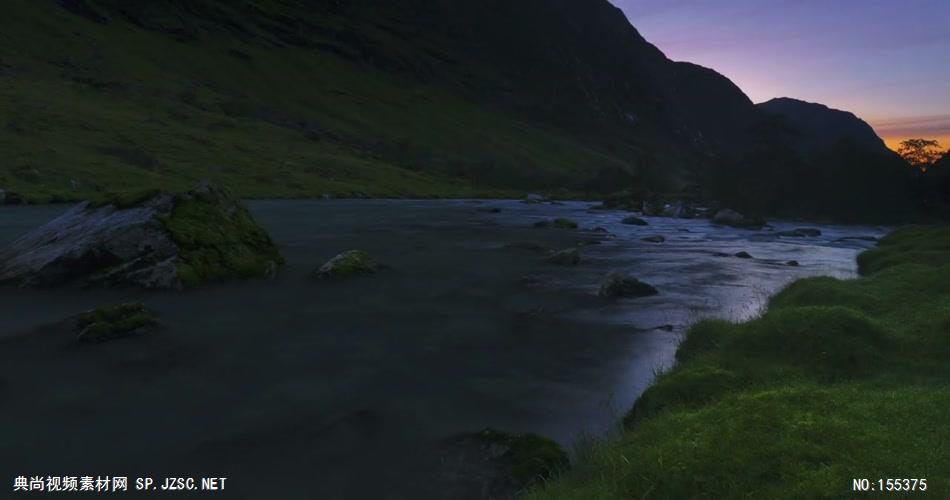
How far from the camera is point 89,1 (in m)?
180

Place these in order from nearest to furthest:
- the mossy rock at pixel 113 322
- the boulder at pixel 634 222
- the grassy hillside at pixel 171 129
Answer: the mossy rock at pixel 113 322
the boulder at pixel 634 222
the grassy hillside at pixel 171 129

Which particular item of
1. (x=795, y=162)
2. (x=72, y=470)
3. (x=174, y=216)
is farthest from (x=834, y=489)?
(x=795, y=162)

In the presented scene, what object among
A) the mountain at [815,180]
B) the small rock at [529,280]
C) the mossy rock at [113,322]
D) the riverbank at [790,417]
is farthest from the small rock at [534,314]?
the mountain at [815,180]

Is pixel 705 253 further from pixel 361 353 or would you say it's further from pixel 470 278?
pixel 361 353

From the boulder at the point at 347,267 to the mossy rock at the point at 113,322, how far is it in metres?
9.05

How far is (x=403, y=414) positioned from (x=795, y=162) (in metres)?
87.2

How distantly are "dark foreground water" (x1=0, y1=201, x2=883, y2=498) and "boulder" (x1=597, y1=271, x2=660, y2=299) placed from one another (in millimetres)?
867

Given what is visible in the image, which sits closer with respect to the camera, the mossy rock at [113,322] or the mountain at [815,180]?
the mossy rock at [113,322]

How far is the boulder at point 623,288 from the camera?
24.7 m

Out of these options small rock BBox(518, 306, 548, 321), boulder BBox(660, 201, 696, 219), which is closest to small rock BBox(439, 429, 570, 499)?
small rock BBox(518, 306, 548, 321)

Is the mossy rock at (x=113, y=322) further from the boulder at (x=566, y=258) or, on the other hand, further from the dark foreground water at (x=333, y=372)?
the boulder at (x=566, y=258)

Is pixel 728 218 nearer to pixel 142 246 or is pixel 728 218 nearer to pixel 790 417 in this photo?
pixel 142 246

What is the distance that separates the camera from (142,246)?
24.0 m

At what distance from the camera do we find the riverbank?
7.23 meters
